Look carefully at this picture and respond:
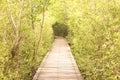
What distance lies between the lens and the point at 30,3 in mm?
9922

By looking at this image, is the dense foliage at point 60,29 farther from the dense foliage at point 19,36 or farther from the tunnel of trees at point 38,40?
the dense foliage at point 19,36

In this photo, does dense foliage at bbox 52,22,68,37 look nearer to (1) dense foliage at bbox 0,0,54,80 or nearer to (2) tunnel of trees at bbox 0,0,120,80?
(2) tunnel of trees at bbox 0,0,120,80

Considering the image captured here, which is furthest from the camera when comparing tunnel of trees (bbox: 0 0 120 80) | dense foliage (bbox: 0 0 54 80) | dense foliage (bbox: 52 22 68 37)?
dense foliage (bbox: 52 22 68 37)

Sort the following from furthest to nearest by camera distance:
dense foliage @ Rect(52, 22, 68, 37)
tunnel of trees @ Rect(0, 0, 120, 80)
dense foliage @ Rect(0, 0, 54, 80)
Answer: dense foliage @ Rect(52, 22, 68, 37), dense foliage @ Rect(0, 0, 54, 80), tunnel of trees @ Rect(0, 0, 120, 80)

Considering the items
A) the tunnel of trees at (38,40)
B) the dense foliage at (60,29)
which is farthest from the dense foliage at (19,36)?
the dense foliage at (60,29)

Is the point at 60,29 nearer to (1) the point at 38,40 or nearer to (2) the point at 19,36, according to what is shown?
(1) the point at 38,40

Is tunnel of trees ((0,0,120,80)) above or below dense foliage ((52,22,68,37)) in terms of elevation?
above

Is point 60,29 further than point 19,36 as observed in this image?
Yes

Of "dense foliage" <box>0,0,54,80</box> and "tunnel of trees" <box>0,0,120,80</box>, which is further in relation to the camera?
"dense foliage" <box>0,0,54,80</box>

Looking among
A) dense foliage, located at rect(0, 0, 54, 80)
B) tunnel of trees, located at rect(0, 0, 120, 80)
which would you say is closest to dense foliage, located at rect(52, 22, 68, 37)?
tunnel of trees, located at rect(0, 0, 120, 80)

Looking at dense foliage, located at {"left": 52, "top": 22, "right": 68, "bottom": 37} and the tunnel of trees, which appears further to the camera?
dense foliage, located at {"left": 52, "top": 22, "right": 68, "bottom": 37}

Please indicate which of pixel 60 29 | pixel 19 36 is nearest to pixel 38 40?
pixel 19 36

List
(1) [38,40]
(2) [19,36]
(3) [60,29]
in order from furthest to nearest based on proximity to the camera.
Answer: (3) [60,29] < (1) [38,40] < (2) [19,36]

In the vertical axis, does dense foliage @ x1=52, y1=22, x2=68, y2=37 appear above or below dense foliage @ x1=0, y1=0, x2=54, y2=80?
below
